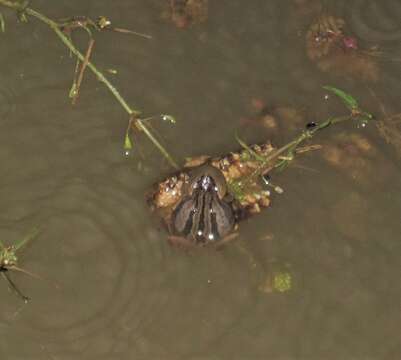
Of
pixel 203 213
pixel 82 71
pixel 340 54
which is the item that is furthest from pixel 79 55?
pixel 340 54

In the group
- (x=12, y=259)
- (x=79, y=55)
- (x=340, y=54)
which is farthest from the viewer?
(x=340, y=54)

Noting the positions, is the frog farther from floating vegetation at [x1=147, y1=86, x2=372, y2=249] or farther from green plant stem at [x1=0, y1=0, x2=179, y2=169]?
green plant stem at [x1=0, y1=0, x2=179, y2=169]

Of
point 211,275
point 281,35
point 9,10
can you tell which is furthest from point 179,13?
point 211,275

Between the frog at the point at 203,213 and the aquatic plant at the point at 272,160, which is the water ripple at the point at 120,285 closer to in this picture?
the frog at the point at 203,213

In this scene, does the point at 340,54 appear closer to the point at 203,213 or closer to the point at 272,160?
the point at 272,160

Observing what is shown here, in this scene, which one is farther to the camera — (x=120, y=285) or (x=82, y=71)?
(x=82, y=71)

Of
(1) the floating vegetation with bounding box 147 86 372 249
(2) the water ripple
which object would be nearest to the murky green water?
(2) the water ripple
